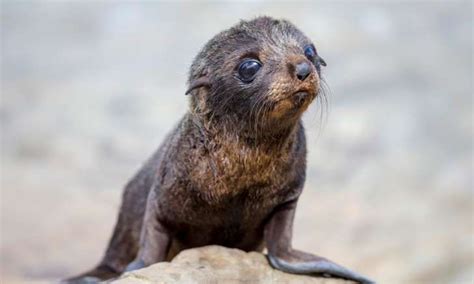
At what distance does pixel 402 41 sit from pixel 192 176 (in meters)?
10.9

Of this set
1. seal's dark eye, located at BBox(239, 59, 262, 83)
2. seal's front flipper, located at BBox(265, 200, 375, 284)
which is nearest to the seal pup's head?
seal's dark eye, located at BBox(239, 59, 262, 83)

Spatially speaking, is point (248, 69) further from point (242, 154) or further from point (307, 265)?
point (307, 265)

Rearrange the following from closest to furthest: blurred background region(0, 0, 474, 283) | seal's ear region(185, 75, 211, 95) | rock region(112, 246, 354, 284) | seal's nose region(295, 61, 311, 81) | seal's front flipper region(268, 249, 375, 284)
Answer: seal's nose region(295, 61, 311, 81)
rock region(112, 246, 354, 284)
seal's ear region(185, 75, 211, 95)
seal's front flipper region(268, 249, 375, 284)
blurred background region(0, 0, 474, 283)

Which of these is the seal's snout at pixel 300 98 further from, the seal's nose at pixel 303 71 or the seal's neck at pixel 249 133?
the seal's neck at pixel 249 133

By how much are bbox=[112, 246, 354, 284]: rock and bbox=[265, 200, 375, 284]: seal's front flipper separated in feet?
0.15

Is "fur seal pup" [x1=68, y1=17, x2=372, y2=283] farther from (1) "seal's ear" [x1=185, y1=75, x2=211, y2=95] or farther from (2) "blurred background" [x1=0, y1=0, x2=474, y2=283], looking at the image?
(2) "blurred background" [x1=0, y1=0, x2=474, y2=283]

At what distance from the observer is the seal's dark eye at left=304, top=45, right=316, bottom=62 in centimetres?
623

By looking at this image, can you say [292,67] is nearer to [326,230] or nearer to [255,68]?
[255,68]

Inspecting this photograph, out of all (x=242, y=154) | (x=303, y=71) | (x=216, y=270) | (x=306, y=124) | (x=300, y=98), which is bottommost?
(x=216, y=270)

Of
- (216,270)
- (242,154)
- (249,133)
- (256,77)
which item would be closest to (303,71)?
(256,77)

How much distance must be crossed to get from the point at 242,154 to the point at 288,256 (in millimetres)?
767

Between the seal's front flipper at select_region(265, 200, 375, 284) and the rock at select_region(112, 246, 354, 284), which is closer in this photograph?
the rock at select_region(112, 246, 354, 284)

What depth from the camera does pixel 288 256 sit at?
6.67 meters

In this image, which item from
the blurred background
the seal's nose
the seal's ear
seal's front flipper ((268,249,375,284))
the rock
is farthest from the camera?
the blurred background
